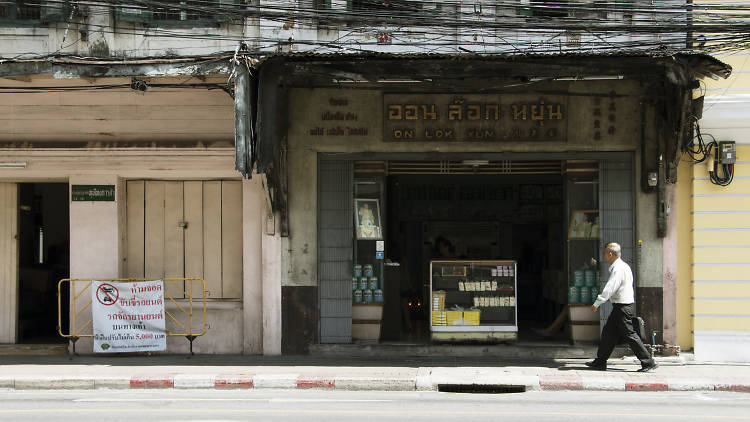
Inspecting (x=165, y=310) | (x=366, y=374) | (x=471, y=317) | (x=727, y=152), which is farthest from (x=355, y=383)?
(x=727, y=152)

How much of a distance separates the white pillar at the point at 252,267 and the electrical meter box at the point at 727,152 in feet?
25.0

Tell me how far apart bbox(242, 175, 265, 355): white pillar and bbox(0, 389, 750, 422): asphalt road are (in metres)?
2.61

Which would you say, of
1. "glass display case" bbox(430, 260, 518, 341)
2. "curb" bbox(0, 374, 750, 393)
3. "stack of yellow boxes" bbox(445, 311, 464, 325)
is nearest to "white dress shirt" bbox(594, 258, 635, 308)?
"curb" bbox(0, 374, 750, 393)

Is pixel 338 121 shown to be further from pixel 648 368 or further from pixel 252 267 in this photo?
pixel 648 368

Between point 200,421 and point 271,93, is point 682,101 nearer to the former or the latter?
point 271,93

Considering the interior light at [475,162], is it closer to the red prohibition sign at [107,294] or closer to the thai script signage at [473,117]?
the thai script signage at [473,117]

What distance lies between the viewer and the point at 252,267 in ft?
42.9

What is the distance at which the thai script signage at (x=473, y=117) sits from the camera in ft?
41.4

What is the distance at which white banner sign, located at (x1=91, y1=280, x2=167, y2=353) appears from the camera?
12.6m

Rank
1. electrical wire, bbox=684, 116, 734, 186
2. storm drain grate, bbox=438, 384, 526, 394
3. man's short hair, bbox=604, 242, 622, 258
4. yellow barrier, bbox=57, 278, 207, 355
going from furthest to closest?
yellow barrier, bbox=57, 278, 207, 355 → electrical wire, bbox=684, 116, 734, 186 → man's short hair, bbox=604, 242, 622, 258 → storm drain grate, bbox=438, 384, 526, 394

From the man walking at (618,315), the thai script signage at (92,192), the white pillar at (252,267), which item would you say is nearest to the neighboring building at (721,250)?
the man walking at (618,315)

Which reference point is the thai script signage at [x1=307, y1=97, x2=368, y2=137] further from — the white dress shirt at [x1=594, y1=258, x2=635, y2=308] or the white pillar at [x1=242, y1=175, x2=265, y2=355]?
the white dress shirt at [x1=594, y1=258, x2=635, y2=308]

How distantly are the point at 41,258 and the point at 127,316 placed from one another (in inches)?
151

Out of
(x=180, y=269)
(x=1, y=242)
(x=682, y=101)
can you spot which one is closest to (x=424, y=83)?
(x=682, y=101)
